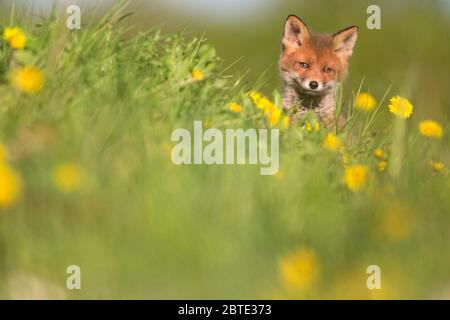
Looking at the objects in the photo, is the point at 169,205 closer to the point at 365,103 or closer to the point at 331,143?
the point at 331,143

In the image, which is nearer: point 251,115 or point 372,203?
point 372,203

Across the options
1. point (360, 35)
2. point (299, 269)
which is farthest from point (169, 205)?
point (360, 35)

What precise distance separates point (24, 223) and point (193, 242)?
74 centimetres

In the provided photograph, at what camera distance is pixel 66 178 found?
343 centimetres

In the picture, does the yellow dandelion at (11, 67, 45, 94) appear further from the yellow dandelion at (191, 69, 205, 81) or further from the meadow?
the yellow dandelion at (191, 69, 205, 81)

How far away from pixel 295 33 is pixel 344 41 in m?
0.46

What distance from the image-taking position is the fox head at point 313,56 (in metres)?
6.96

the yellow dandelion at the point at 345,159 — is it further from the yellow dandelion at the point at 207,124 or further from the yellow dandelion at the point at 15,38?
the yellow dandelion at the point at 15,38

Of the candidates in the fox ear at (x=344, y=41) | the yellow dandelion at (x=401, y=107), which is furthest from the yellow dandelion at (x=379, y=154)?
the fox ear at (x=344, y=41)

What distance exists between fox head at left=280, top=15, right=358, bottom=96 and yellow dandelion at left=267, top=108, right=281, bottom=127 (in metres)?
2.27

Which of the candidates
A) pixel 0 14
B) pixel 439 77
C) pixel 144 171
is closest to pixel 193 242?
pixel 144 171

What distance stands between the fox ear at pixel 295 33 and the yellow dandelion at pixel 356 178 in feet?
10.5

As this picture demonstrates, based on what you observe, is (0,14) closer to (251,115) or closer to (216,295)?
(251,115)

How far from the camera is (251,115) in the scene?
14.7 ft
